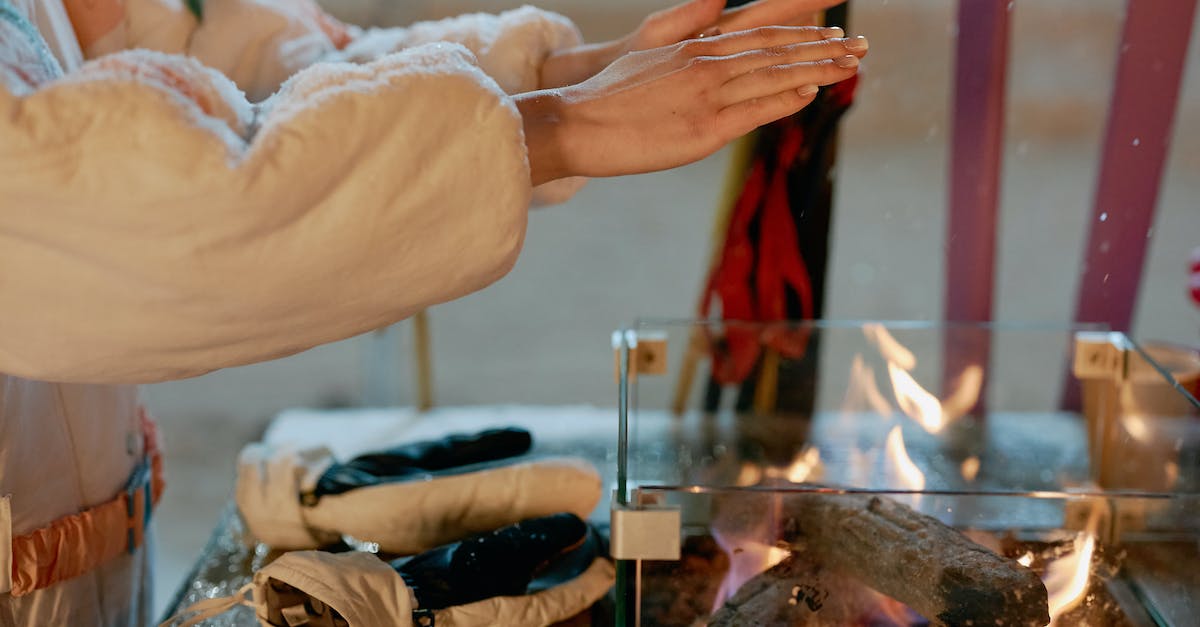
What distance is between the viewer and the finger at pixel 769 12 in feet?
2.63

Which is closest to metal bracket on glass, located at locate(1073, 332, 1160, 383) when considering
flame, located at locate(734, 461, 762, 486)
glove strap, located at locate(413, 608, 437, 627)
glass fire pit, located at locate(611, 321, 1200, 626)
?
glass fire pit, located at locate(611, 321, 1200, 626)

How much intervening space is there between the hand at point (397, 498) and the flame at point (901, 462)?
277 millimetres

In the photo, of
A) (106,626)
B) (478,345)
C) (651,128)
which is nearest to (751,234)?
(651,128)

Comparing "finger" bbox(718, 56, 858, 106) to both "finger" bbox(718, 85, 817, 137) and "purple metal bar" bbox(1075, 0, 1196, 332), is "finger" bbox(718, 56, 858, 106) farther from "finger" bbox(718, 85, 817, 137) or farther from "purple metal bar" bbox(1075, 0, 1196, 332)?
"purple metal bar" bbox(1075, 0, 1196, 332)

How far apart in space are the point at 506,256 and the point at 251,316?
138 mm

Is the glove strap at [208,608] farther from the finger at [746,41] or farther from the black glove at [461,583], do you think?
the finger at [746,41]

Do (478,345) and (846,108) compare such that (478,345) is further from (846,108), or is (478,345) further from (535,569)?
(535,569)

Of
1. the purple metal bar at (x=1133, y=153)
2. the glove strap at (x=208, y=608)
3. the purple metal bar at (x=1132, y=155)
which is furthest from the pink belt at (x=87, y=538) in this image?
the purple metal bar at (x=1133, y=153)

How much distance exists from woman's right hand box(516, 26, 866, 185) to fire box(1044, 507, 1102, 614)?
0.37 meters

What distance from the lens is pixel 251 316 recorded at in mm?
581

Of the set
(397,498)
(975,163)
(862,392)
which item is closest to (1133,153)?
(975,163)

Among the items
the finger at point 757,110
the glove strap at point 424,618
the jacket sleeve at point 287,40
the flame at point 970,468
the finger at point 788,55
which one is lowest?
the glove strap at point 424,618

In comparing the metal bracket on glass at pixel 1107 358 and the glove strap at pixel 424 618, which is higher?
the metal bracket on glass at pixel 1107 358

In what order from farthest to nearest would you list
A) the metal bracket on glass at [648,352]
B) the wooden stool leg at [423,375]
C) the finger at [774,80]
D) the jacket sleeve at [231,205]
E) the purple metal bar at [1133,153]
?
1. the wooden stool leg at [423,375]
2. the purple metal bar at [1133,153]
3. the metal bracket on glass at [648,352]
4. the finger at [774,80]
5. the jacket sleeve at [231,205]
